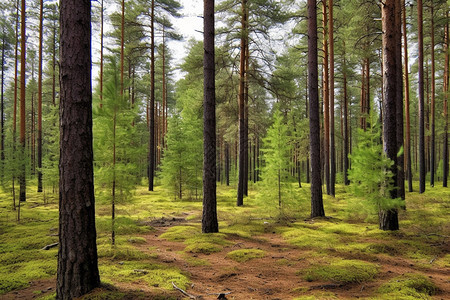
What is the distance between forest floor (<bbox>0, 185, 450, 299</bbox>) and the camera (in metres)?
4.09

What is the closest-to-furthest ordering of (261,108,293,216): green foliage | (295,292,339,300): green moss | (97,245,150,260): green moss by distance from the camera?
(295,292,339,300): green moss → (97,245,150,260): green moss → (261,108,293,216): green foliage

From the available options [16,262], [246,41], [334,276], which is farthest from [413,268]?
[246,41]

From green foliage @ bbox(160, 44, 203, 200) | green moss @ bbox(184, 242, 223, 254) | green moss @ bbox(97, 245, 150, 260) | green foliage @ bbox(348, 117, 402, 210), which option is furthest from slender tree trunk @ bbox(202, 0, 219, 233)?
green foliage @ bbox(160, 44, 203, 200)

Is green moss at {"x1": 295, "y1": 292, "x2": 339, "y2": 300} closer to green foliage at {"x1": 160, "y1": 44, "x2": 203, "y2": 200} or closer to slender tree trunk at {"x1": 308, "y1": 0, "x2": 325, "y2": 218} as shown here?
slender tree trunk at {"x1": 308, "y1": 0, "x2": 325, "y2": 218}

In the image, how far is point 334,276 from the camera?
15.4 feet

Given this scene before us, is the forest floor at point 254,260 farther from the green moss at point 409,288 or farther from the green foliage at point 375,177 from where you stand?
the green foliage at point 375,177

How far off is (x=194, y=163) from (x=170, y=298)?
14.1 metres

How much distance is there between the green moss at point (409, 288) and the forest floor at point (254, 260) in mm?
15

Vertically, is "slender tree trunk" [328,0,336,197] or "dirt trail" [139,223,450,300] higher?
"slender tree trunk" [328,0,336,197]

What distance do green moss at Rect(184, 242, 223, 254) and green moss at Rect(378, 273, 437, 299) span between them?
3783 millimetres

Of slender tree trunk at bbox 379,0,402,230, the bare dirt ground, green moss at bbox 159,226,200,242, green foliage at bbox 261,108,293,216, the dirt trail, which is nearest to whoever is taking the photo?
the bare dirt ground

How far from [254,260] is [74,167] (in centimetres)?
433

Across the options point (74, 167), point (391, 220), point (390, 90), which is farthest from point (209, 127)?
point (391, 220)

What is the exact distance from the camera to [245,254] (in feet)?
20.4
